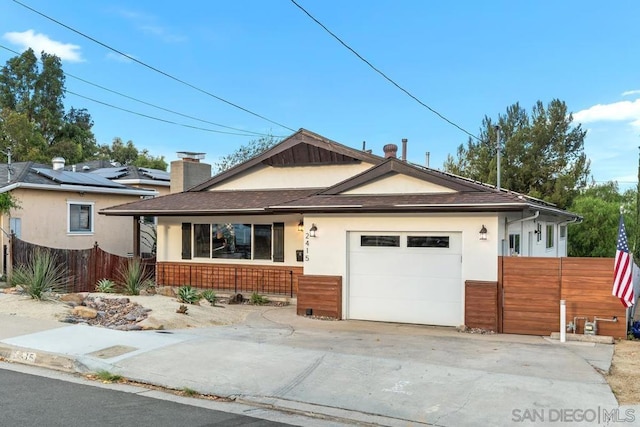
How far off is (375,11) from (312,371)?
12201mm

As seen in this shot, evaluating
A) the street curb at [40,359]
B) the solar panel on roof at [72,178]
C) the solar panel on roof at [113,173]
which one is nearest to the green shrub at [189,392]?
the street curb at [40,359]

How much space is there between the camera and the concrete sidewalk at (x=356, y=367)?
6.07 m

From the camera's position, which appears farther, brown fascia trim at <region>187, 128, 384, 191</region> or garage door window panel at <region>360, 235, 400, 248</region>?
brown fascia trim at <region>187, 128, 384, 191</region>

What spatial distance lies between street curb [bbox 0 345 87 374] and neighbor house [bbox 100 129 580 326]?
6.08 metres

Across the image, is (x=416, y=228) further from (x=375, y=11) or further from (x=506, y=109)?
(x=506, y=109)

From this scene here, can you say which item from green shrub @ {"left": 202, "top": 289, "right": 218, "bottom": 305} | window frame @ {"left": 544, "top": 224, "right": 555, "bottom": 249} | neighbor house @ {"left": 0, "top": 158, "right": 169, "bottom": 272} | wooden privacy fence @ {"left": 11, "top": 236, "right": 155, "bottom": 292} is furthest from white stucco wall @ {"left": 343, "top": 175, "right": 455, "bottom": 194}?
neighbor house @ {"left": 0, "top": 158, "right": 169, "bottom": 272}

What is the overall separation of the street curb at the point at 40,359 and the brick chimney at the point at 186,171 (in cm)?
1224

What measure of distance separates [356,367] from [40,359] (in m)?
4.70

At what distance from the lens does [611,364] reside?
8.09 m

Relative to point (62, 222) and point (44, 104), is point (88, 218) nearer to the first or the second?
point (62, 222)

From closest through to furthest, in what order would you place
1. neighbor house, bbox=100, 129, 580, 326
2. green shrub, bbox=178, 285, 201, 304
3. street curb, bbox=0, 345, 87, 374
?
street curb, bbox=0, 345, 87, 374
neighbor house, bbox=100, 129, 580, 326
green shrub, bbox=178, 285, 201, 304

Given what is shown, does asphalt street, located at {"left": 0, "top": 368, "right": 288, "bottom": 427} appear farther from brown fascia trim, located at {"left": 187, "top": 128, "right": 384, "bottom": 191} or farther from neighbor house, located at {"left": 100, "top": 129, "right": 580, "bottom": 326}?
brown fascia trim, located at {"left": 187, "top": 128, "right": 384, "bottom": 191}

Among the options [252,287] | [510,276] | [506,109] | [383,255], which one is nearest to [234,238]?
[252,287]

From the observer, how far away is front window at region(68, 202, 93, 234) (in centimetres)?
2067
